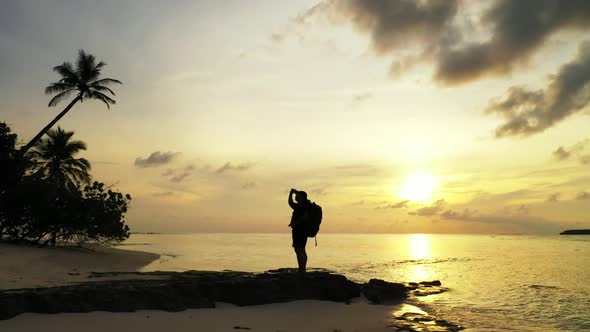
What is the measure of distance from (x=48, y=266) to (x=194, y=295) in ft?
49.7

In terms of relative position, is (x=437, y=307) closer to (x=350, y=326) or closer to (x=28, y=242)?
(x=350, y=326)

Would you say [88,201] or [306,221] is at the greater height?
[88,201]

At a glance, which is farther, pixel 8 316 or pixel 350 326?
pixel 350 326

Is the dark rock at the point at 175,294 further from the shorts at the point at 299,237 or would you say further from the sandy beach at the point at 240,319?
the shorts at the point at 299,237

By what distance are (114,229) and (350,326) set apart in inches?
1112

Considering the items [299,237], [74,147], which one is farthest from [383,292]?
[74,147]

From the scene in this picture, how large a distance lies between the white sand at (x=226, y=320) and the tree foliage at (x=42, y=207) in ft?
79.5

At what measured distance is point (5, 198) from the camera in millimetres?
30000

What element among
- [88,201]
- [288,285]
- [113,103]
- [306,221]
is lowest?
[288,285]

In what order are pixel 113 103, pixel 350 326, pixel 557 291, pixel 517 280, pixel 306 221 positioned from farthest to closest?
pixel 113 103 → pixel 517 280 → pixel 557 291 → pixel 306 221 → pixel 350 326

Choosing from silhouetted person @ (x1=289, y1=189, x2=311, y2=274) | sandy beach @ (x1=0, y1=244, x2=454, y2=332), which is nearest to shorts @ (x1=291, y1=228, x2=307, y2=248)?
silhouetted person @ (x1=289, y1=189, x2=311, y2=274)

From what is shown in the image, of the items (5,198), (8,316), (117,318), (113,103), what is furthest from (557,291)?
(113,103)

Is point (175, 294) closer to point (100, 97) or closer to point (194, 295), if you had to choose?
point (194, 295)

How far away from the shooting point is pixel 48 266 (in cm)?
2239
